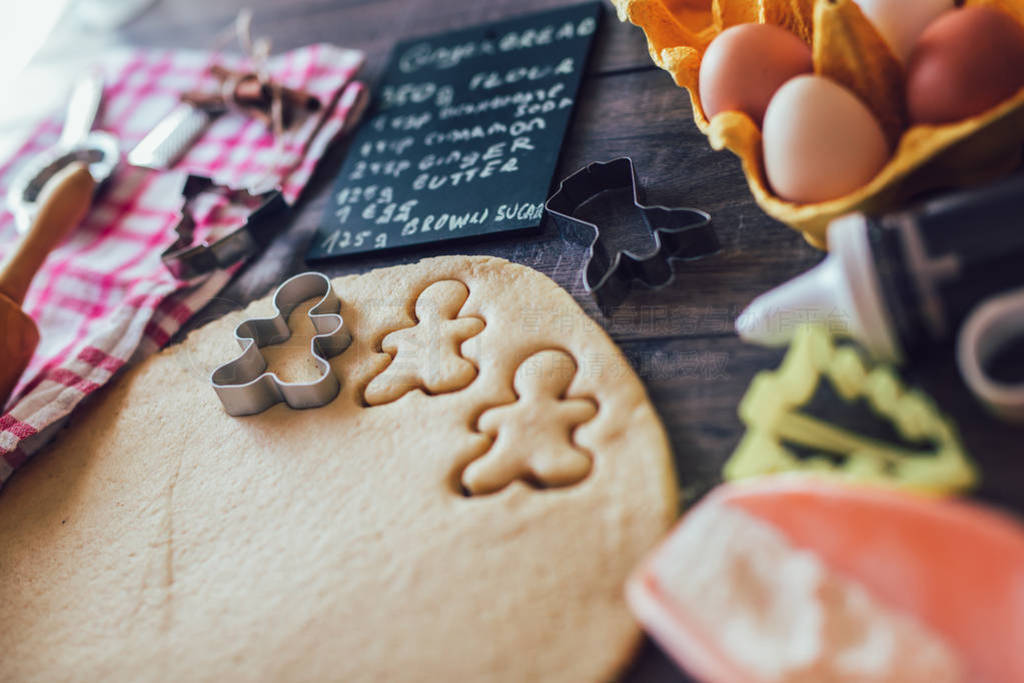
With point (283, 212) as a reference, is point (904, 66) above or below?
above

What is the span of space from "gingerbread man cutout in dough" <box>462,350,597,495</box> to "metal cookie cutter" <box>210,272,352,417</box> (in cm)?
19

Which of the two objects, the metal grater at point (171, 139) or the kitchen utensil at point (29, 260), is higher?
the kitchen utensil at point (29, 260)

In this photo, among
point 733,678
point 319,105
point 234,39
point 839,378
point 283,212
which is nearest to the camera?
point 733,678

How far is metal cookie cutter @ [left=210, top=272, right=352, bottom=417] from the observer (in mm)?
877

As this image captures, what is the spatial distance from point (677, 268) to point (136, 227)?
33.2 inches

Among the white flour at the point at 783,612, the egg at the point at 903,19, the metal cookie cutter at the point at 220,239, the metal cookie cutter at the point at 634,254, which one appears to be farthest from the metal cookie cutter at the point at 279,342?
the egg at the point at 903,19

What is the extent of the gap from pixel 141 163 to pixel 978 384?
48.1 inches

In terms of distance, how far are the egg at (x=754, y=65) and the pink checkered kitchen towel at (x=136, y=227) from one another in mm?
649

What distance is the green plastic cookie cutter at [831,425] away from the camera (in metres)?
0.61

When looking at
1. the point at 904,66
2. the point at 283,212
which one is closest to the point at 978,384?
the point at 904,66

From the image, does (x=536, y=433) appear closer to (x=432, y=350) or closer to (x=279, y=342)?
(x=432, y=350)

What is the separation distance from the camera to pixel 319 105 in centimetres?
130

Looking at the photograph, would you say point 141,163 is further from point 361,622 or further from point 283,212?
point 361,622

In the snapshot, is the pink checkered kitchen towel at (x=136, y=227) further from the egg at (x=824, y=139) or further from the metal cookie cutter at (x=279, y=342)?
the egg at (x=824, y=139)
